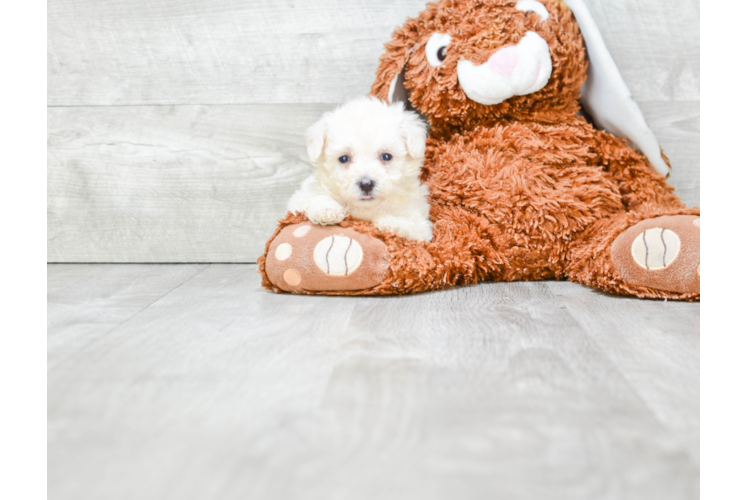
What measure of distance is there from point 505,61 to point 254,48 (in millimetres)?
613

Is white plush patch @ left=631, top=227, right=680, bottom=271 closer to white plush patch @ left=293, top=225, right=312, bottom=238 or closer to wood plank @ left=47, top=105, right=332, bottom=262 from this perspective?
white plush patch @ left=293, top=225, right=312, bottom=238

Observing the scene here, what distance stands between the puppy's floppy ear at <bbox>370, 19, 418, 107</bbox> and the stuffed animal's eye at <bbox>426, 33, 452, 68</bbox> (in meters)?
0.05

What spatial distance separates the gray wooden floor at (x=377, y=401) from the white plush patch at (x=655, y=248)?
2.6 inches

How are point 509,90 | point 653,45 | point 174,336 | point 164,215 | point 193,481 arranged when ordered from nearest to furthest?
1. point 193,481
2. point 174,336
3. point 509,90
4. point 653,45
5. point 164,215

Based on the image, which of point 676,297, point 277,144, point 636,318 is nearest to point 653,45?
point 676,297

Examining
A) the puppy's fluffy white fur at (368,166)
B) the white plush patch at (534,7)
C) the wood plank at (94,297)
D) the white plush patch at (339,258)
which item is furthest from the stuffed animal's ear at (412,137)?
the wood plank at (94,297)

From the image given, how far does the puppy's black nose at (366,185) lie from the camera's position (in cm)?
103

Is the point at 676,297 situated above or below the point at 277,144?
below

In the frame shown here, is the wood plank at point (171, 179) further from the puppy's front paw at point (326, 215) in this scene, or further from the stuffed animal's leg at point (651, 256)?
the stuffed animal's leg at point (651, 256)

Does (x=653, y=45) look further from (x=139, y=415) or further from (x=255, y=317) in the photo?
(x=139, y=415)

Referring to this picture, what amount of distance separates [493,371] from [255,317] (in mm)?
411

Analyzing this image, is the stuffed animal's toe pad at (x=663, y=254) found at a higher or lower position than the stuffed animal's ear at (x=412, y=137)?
lower

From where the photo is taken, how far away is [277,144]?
1.41 m

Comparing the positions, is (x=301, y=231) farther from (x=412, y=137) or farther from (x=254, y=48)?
(x=254, y=48)
